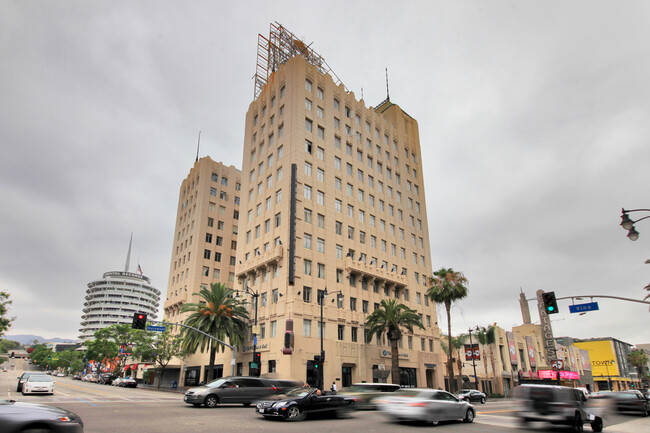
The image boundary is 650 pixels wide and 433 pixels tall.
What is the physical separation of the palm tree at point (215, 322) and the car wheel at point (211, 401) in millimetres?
20695

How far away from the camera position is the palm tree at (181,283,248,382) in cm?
4417

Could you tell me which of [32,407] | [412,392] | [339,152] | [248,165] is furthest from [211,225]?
[32,407]

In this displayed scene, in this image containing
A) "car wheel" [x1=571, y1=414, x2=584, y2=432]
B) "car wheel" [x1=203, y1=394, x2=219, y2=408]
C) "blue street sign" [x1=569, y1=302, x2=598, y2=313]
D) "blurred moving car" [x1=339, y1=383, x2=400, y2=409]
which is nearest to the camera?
"car wheel" [x1=571, y1=414, x2=584, y2=432]

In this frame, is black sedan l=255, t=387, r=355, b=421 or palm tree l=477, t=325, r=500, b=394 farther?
palm tree l=477, t=325, r=500, b=394

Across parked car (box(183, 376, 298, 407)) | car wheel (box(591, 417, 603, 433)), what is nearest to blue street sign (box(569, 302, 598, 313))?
car wheel (box(591, 417, 603, 433))

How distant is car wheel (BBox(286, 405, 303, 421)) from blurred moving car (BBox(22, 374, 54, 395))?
19.8 m

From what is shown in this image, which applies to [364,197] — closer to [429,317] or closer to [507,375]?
[429,317]

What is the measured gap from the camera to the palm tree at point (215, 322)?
1739 inches

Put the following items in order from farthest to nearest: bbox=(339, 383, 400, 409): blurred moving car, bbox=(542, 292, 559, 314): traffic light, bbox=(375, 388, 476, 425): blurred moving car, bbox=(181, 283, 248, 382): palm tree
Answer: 1. bbox=(181, 283, 248, 382): palm tree
2. bbox=(339, 383, 400, 409): blurred moving car
3. bbox=(542, 292, 559, 314): traffic light
4. bbox=(375, 388, 476, 425): blurred moving car

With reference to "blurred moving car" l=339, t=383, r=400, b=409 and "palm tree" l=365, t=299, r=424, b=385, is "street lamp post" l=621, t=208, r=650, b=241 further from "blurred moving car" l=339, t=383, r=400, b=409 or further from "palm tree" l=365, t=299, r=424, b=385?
"palm tree" l=365, t=299, r=424, b=385

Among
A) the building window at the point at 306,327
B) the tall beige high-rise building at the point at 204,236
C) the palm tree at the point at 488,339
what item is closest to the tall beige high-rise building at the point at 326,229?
the building window at the point at 306,327

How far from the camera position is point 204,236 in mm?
71125

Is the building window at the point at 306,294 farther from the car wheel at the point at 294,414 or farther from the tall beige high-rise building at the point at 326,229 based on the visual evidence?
the car wheel at the point at 294,414

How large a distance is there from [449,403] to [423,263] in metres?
48.7
